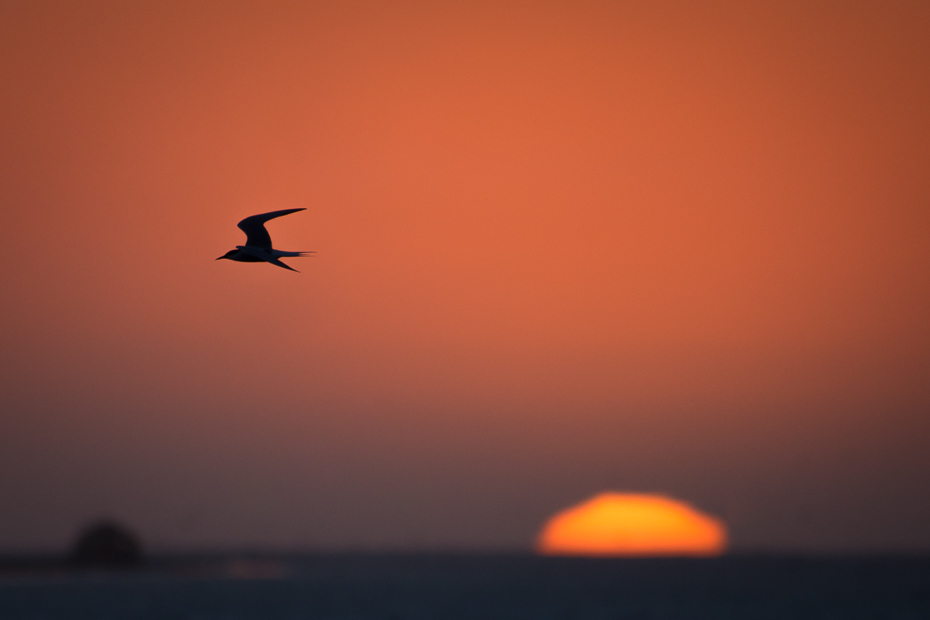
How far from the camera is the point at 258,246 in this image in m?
22.5

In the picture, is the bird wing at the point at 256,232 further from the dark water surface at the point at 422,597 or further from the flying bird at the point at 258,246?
the dark water surface at the point at 422,597

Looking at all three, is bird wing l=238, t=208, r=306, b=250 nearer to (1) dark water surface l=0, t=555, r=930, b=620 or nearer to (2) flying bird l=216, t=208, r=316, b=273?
(2) flying bird l=216, t=208, r=316, b=273

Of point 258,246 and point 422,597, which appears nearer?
Answer: point 258,246

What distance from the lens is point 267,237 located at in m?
22.5

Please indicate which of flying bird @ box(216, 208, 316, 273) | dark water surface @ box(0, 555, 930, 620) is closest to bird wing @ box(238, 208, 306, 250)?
flying bird @ box(216, 208, 316, 273)

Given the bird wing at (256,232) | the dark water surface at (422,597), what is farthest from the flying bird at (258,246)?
the dark water surface at (422,597)

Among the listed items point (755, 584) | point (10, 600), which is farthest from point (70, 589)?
point (755, 584)

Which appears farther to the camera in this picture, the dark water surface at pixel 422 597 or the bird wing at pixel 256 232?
the dark water surface at pixel 422 597

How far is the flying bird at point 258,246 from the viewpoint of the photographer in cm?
2041

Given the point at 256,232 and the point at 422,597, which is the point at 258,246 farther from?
the point at 422,597

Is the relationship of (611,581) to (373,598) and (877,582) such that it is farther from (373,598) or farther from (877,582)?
(373,598)

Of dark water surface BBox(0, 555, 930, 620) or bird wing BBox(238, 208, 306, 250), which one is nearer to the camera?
bird wing BBox(238, 208, 306, 250)

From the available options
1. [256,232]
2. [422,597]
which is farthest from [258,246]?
[422,597]

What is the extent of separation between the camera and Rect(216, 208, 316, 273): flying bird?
20.4 m
